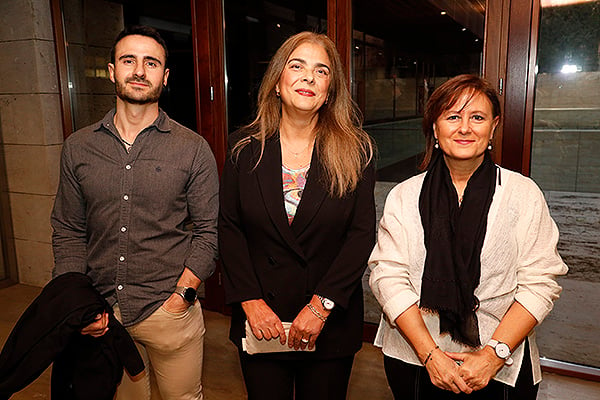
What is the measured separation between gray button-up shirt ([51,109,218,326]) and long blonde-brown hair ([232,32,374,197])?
29cm

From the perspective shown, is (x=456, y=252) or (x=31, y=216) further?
(x=31, y=216)

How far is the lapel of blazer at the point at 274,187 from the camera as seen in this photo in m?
1.61

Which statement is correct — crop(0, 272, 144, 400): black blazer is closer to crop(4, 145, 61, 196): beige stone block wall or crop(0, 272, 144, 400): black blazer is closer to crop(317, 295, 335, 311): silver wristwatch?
crop(317, 295, 335, 311): silver wristwatch

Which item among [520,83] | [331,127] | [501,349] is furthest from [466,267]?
[520,83]

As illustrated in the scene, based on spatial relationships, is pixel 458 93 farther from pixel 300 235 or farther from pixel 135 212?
pixel 135 212

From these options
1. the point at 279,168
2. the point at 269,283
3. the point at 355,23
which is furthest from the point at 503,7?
the point at 269,283

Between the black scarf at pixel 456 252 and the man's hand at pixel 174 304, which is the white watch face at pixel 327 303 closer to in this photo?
the black scarf at pixel 456 252

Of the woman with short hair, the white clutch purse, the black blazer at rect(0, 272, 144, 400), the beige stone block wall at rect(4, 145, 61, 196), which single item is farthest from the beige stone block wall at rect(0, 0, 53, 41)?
the woman with short hair

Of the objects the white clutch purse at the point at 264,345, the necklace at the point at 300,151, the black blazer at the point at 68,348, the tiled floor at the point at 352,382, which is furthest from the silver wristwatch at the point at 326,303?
the tiled floor at the point at 352,382

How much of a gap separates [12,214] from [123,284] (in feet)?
9.77

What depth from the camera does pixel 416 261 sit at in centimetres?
157

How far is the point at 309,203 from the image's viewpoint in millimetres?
1621

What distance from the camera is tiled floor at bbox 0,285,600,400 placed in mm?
2602

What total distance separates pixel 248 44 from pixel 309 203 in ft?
6.86
